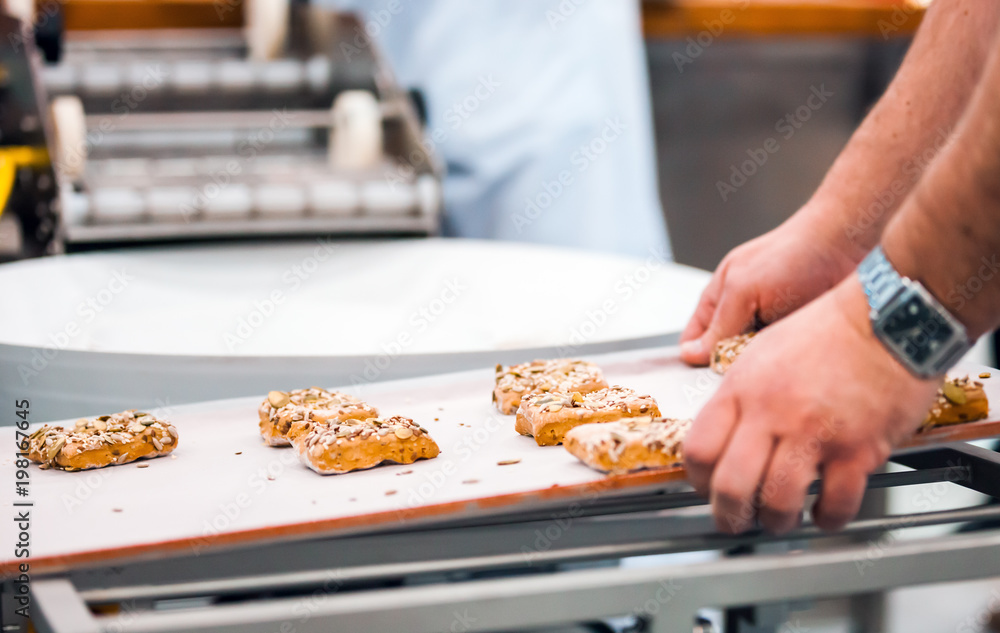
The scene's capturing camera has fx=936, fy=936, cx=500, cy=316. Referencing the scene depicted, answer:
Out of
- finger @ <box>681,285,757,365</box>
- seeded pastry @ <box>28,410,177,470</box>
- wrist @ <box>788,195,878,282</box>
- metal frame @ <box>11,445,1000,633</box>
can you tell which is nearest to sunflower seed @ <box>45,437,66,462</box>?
seeded pastry @ <box>28,410,177,470</box>

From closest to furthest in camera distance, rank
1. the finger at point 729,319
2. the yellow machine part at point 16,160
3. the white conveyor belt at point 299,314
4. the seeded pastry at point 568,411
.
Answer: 1. the seeded pastry at point 568,411
2. the white conveyor belt at point 299,314
3. the finger at point 729,319
4. the yellow machine part at point 16,160

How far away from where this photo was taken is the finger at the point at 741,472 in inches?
24.6

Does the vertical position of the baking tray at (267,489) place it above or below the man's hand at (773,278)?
below

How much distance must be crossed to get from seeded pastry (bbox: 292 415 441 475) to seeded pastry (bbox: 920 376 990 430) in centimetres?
41

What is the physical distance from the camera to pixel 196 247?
4.90 feet

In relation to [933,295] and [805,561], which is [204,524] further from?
[933,295]

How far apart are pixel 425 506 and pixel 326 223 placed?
3.09 feet

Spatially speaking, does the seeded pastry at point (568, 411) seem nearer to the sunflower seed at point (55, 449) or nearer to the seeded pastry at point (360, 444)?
the seeded pastry at point (360, 444)

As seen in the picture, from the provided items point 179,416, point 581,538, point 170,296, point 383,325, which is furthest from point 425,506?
point 170,296

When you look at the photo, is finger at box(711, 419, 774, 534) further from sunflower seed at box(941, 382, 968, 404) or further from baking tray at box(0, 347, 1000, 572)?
sunflower seed at box(941, 382, 968, 404)

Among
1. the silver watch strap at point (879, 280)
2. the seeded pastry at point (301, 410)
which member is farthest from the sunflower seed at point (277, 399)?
the silver watch strap at point (879, 280)

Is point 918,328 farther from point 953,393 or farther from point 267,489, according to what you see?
point 267,489

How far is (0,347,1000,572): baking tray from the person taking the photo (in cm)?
61

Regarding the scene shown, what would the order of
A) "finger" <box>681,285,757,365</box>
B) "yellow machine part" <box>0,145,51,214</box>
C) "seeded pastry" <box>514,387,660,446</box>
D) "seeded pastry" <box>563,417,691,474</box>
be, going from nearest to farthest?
"seeded pastry" <box>563,417,691,474</box> < "seeded pastry" <box>514,387,660,446</box> < "finger" <box>681,285,757,365</box> < "yellow machine part" <box>0,145,51,214</box>
